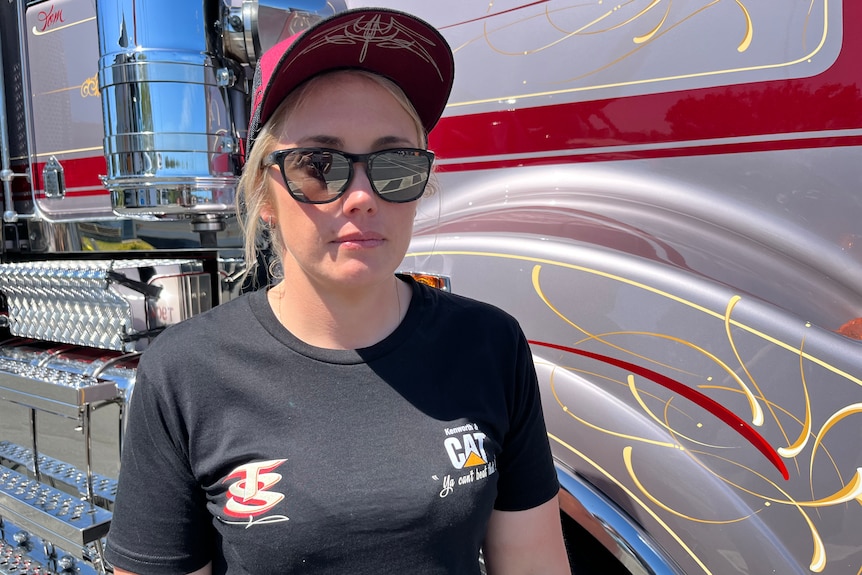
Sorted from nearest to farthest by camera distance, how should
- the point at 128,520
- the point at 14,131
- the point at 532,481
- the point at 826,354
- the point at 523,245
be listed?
the point at 128,520, the point at 532,481, the point at 826,354, the point at 523,245, the point at 14,131

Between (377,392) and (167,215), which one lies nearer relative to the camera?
(377,392)

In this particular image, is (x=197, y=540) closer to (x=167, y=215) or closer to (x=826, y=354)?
(x=826, y=354)

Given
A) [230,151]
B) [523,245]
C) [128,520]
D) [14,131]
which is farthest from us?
[14,131]

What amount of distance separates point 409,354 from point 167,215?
5.74ft

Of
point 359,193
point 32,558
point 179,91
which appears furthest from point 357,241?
point 32,558

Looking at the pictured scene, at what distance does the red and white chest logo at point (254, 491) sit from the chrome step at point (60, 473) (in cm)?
168

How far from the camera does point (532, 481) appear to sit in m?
1.29

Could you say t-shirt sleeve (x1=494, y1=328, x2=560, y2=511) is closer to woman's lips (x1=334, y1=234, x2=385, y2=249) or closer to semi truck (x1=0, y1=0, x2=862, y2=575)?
woman's lips (x1=334, y1=234, x2=385, y2=249)

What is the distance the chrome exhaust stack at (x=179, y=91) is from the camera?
236 centimetres

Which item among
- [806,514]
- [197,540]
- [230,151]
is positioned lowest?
[806,514]

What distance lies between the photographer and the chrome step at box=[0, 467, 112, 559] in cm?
239

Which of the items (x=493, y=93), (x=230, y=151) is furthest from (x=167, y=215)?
(x=493, y=93)

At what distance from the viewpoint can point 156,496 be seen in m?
1.12

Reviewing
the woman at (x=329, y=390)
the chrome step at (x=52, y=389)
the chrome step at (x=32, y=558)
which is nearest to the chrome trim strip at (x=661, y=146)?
the woman at (x=329, y=390)
